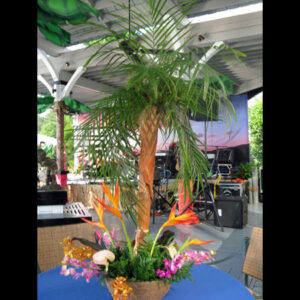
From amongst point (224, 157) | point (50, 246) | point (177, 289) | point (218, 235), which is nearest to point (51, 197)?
point (50, 246)

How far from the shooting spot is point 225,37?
4.89 meters

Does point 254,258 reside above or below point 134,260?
below

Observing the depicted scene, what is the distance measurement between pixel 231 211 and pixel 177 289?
357cm

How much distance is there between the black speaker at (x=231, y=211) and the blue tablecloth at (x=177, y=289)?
11.0 feet

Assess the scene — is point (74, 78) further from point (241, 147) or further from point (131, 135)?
point (131, 135)

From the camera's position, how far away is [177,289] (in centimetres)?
106

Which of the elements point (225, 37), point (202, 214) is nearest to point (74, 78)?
point (225, 37)

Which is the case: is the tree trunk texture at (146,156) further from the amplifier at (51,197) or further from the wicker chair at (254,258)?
the amplifier at (51,197)

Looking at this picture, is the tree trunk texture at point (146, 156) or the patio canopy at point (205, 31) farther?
the patio canopy at point (205, 31)

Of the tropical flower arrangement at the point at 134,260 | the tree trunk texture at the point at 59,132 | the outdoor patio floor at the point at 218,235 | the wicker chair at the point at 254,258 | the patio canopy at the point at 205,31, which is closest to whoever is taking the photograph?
the tropical flower arrangement at the point at 134,260

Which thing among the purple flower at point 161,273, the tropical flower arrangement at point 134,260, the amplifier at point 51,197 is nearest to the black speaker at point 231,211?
the amplifier at point 51,197

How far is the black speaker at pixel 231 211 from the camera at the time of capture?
4.35 meters

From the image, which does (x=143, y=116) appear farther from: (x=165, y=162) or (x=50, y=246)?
(x=165, y=162)
